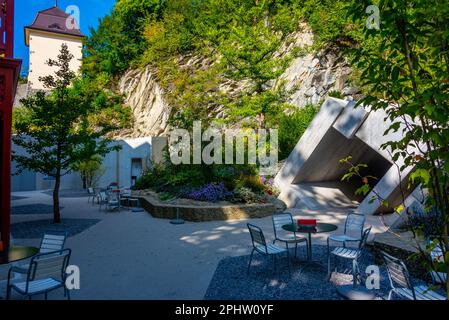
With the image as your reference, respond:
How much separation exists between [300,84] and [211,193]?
12.9 m

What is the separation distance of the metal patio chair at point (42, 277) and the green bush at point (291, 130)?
13475 mm

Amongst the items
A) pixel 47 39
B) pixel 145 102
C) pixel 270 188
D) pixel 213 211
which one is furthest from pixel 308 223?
pixel 47 39

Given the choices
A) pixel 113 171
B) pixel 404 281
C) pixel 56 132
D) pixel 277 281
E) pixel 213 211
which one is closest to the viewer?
pixel 404 281

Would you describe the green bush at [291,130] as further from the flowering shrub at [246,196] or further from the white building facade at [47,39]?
the white building facade at [47,39]

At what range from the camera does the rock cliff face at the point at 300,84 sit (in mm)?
20375

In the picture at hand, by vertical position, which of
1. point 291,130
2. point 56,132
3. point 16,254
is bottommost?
point 16,254

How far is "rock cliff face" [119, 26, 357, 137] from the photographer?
20.4m

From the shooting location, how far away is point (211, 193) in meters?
10.9

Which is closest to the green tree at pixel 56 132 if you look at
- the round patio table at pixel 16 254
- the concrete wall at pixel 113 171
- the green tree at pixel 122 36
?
the round patio table at pixel 16 254

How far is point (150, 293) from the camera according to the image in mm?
4234

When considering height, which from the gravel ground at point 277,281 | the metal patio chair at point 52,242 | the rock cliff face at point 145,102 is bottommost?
the gravel ground at point 277,281

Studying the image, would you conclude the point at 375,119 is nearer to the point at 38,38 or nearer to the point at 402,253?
the point at 402,253

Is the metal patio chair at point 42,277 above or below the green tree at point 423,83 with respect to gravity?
below

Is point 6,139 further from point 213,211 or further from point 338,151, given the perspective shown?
point 338,151
